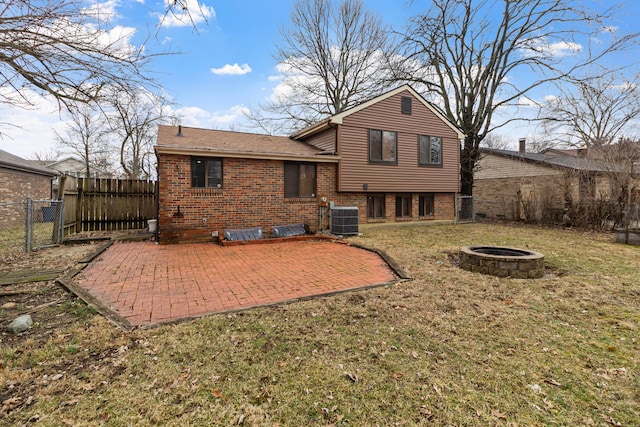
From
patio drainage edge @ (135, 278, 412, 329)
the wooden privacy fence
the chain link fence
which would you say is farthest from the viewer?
the wooden privacy fence

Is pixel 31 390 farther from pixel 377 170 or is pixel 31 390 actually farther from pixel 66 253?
pixel 377 170

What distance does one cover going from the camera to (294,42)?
21.6 m

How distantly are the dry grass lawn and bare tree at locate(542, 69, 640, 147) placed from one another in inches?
628

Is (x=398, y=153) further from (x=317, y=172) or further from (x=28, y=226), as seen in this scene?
(x=28, y=226)

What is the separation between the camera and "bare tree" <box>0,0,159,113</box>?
133 inches

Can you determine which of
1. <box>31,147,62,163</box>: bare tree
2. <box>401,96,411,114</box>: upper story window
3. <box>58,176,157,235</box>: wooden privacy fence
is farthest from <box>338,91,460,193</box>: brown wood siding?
<box>31,147,62,163</box>: bare tree

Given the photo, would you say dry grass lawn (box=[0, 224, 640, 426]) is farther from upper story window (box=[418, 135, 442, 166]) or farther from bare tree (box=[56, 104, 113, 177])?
bare tree (box=[56, 104, 113, 177])

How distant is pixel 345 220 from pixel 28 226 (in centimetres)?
816

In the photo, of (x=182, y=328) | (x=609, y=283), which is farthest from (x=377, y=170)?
(x=182, y=328)

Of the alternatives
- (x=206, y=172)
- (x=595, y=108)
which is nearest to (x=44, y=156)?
(x=206, y=172)

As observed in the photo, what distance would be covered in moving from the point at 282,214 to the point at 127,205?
17.7 ft

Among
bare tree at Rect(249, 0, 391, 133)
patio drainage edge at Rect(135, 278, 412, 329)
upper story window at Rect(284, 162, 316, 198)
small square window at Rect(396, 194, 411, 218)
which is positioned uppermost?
bare tree at Rect(249, 0, 391, 133)

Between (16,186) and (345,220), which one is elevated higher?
(16,186)

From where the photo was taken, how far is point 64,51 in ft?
11.8
